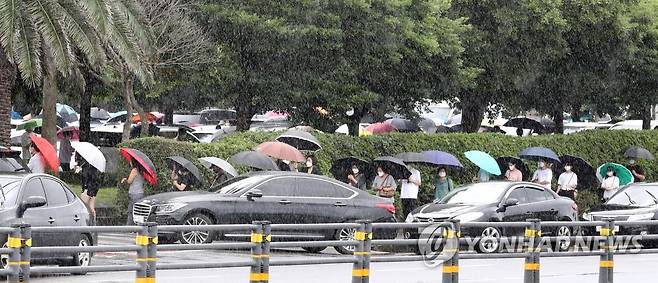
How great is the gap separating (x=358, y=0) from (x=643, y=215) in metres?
9.75

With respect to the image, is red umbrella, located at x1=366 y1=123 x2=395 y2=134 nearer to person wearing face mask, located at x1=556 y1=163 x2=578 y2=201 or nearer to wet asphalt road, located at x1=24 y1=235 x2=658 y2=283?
person wearing face mask, located at x1=556 y1=163 x2=578 y2=201

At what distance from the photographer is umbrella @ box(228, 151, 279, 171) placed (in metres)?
26.3

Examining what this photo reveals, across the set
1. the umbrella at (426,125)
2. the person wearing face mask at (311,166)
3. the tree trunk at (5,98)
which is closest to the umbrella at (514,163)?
the person wearing face mask at (311,166)

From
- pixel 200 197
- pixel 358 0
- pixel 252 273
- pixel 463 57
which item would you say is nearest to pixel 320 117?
pixel 463 57

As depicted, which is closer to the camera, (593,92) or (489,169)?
(489,169)

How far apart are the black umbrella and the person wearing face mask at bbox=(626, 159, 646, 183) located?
1022 mm

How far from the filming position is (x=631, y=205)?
89.1ft

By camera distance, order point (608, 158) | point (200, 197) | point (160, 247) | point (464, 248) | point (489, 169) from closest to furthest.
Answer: point (160, 247) → point (464, 248) → point (200, 197) → point (489, 169) → point (608, 158)

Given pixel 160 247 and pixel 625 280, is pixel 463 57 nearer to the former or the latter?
pixel 625 280

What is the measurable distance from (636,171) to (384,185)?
10892 mm

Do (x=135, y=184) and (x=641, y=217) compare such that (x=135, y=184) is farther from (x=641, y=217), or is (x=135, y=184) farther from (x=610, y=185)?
(x=610, y=185)

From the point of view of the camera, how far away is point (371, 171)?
100ft

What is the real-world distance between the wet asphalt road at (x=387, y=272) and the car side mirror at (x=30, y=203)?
0.85 meters

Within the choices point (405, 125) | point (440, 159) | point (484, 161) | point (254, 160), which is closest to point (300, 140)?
point (254, 160)
